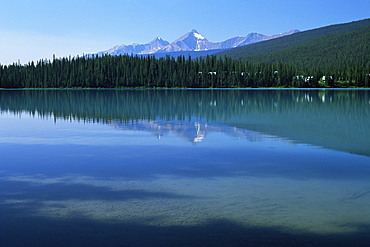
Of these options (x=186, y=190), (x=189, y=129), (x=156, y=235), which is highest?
(x=189, y=129)

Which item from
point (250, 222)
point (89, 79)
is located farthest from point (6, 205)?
point (89, 79)

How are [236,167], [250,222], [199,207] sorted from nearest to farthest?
[250,222] < [199,207] < [236,167]

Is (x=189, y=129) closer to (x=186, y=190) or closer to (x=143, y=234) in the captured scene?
(x=186, y=190)

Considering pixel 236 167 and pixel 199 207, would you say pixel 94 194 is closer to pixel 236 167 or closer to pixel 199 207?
pixel 199 207

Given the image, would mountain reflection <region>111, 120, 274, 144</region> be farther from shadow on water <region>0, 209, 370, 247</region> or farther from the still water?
shadow on water <region>0, 209, 370, 247</region>

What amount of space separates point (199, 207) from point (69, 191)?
12.7ft

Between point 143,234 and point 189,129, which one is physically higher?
point 189,129

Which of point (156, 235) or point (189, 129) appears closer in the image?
point (156, 235)

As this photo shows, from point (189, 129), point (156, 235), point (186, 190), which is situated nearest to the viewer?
point (156, 235)

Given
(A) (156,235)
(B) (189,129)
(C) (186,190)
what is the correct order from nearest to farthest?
(A) (156,235)
(C) (186,190)
(B) (189,129)

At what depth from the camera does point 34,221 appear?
8.76 metres

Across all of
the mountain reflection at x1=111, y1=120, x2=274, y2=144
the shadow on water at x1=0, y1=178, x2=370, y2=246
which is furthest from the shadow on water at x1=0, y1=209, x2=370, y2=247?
the mountain reflection at x1=111, y1=120, x2=274, y2=144

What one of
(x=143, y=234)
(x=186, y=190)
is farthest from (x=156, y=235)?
(x=186, y=190)

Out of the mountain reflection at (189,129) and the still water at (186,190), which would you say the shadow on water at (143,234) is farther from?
the mountain reflection at (189,129)
